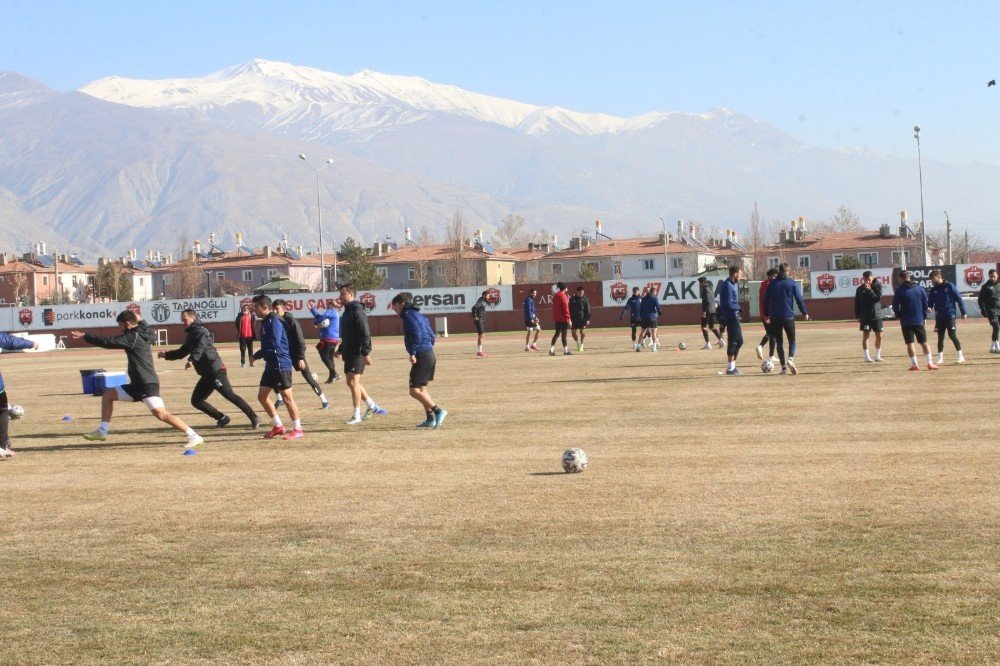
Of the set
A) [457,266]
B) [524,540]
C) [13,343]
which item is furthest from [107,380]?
[457,266]

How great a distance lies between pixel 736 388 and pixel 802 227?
391ft

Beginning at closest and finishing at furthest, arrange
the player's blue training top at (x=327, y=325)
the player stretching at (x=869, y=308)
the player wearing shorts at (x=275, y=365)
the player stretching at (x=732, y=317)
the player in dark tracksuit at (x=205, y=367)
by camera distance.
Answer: the player wearing shorts at (x=275, y=365) → the player in dark tracksuit at (x=205, y=367) → the player stretching at (x=732, y=317) → the player's blue training top at (x=327, y=325) → the player stretching at (x=869, y=308)

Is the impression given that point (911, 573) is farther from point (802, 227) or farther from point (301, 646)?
point (802, 227)

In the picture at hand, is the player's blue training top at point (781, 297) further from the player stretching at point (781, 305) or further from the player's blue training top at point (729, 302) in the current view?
the player's blue training top at point (729, 302)

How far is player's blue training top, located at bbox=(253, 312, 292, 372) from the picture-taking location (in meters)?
16.5

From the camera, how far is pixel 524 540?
9.29 m

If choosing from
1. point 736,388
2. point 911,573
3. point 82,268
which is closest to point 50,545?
point 911,573

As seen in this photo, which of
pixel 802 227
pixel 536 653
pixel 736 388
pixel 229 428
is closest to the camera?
pixel 536 653

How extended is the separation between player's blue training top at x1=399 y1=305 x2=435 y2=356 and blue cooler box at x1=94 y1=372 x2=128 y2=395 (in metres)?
6.30

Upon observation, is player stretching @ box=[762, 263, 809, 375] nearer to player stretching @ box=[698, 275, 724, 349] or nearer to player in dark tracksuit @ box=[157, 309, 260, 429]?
player in dark tracksuit @ box=[157, 309, 260, 429]

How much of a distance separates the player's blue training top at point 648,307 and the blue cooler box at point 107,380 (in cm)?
1709

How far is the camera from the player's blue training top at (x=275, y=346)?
1650 cm

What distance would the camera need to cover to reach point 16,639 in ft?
23.3

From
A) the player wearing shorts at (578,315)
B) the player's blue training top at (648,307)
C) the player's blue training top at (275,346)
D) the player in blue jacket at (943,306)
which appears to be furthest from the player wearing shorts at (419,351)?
the player wearing shorts at (578,315)
